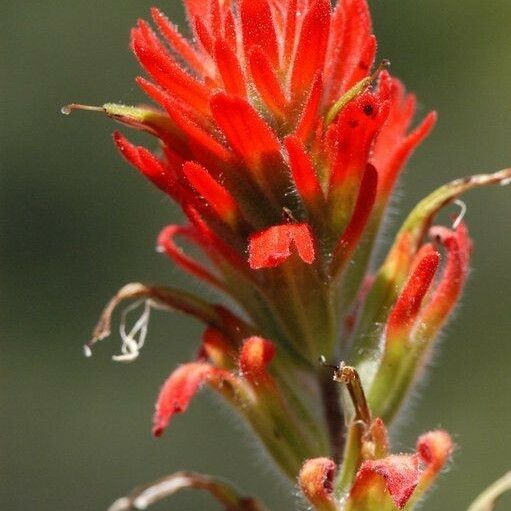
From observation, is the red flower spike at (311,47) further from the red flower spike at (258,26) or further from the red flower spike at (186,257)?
the red flower spike at (186,257)

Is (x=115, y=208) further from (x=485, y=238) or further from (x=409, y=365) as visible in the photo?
(x=409, y=365)

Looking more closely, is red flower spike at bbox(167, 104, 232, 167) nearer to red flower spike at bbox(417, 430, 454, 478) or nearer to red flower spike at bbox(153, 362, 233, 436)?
red flower spike at bbox(153, 362, 233, 436)

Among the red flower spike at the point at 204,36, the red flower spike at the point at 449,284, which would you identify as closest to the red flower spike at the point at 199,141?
the red flower spike at the point at 204,36

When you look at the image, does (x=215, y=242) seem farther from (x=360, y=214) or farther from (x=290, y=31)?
(x=290, y=31)

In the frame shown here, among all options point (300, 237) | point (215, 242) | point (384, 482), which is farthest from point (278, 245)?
point (384, 482)

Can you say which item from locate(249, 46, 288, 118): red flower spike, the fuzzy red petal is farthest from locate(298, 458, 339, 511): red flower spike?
locate(249, 46, 288, 118): red flower spike

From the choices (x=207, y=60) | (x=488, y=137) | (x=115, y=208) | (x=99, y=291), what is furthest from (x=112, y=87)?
(x=207, y=60)

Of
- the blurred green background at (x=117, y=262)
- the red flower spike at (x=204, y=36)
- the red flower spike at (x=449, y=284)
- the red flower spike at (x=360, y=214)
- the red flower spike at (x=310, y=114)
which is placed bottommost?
the blurred green background at (x=117, y=262)
